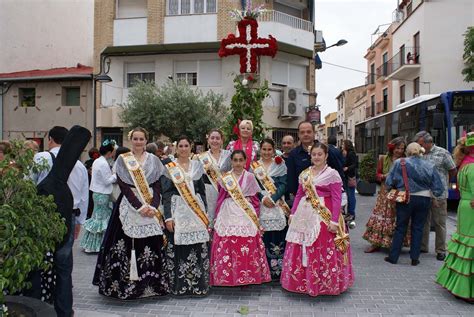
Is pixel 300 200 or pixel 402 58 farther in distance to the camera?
pixel 402 58

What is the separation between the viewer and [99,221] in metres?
7.32

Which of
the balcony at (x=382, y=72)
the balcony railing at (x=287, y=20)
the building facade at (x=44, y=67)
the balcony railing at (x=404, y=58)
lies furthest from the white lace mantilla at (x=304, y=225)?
the balcony at (x=382, y=72)

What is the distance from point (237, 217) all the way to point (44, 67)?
2374 cm

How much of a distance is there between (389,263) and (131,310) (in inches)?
156

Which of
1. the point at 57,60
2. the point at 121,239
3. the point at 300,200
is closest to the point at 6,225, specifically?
the point at 121,239

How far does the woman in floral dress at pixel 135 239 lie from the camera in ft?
15.5

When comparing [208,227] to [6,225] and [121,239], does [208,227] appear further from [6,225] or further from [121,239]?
[6,225]

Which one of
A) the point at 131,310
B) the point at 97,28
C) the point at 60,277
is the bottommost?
the point at 131,310

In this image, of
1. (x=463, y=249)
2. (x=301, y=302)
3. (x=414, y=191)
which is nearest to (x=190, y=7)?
(x=414, y=191)

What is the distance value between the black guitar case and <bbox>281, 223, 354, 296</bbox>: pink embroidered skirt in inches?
98.2

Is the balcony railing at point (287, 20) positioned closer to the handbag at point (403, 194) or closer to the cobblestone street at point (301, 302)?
the handbag at point (403, 194)

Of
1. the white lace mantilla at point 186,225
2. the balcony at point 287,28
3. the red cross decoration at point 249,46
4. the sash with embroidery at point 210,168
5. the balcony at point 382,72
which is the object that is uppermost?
the balcony at point 382,72

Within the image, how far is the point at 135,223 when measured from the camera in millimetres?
4734

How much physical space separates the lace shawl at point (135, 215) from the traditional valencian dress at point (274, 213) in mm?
1326
